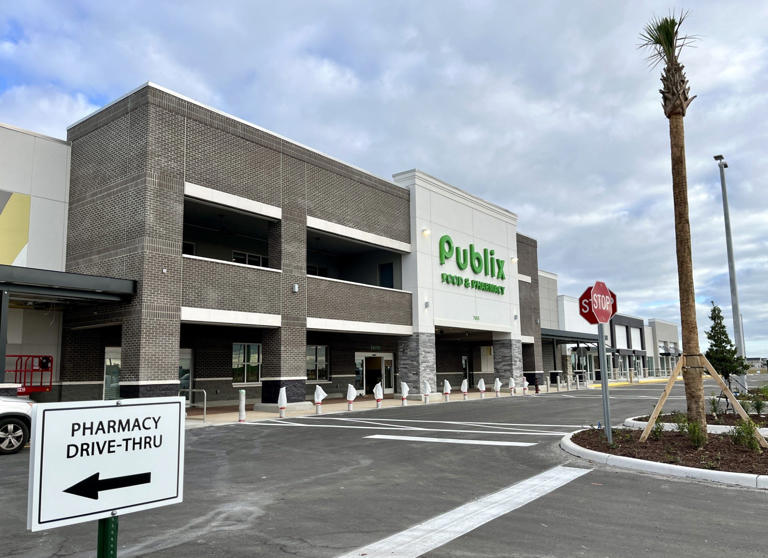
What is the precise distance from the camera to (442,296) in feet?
99.0

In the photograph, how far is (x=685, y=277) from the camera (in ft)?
37.0

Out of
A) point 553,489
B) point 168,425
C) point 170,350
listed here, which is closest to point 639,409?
point 553,489

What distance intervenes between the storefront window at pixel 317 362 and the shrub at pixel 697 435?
2028 centimetres

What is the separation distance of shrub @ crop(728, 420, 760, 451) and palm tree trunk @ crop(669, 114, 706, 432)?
0.52 meters

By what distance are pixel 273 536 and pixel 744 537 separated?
467 centimetres

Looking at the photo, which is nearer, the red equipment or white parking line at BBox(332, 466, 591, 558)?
white parking line at BBox(332, 466, 591, 558)

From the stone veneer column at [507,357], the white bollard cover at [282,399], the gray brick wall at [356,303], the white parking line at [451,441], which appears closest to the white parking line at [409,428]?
the white bollard cover at [282,399]

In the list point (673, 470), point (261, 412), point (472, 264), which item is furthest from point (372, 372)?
point (673, 470)

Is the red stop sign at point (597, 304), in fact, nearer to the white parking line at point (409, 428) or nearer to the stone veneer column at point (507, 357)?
the white parking line at point (409, 428)

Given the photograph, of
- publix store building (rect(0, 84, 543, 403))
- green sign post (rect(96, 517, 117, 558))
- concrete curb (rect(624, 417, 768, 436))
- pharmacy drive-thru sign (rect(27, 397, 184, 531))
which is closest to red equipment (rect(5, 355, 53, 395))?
publix store building (rect(0, 84, 543, 403))

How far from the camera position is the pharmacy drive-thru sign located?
2805mm

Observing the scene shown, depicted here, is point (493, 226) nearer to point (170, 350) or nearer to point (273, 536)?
point (170, 350)

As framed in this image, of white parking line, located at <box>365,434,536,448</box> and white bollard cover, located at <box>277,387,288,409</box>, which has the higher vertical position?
white bollard cover, located at <box>277,387,288,409</box>

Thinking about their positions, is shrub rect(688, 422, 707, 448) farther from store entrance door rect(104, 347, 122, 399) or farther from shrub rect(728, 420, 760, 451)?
store entrance door rect(104, 347, 122, 399)
